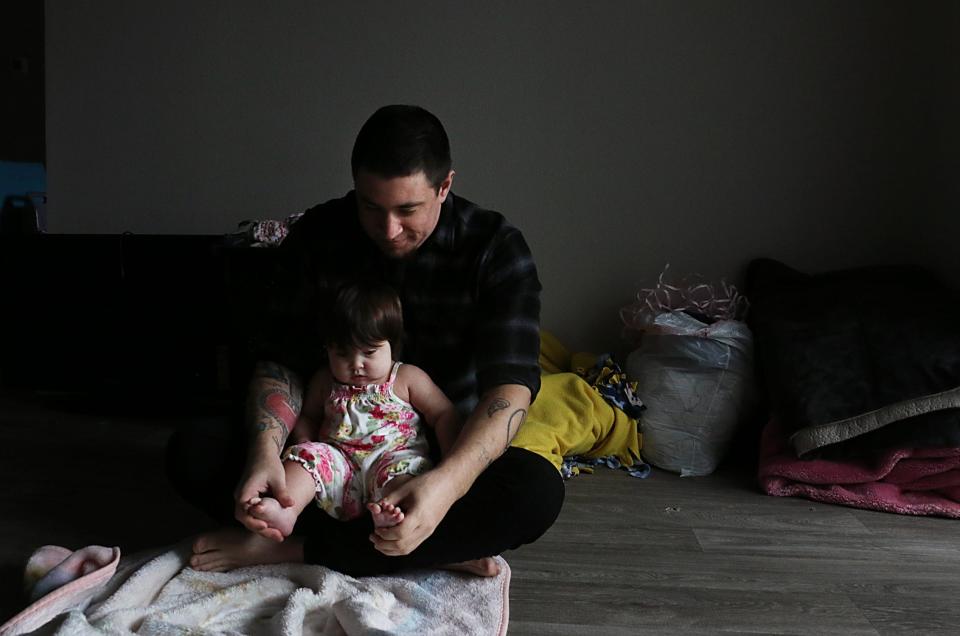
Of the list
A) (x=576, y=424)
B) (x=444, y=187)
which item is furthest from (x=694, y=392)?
(x=444, y=187)

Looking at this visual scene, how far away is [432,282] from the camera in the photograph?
5.57 feet

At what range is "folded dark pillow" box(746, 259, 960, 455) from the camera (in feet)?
6.77

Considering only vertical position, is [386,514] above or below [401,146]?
below

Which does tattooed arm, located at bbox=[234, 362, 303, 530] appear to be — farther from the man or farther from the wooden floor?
the wooden floor

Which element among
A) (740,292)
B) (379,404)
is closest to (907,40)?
(740,292)

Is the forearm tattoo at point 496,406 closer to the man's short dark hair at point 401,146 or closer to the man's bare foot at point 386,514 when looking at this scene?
the man's bare foot at point 386,514

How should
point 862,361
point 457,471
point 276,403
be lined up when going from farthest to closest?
point 862,361
point 276,403
point 457,471

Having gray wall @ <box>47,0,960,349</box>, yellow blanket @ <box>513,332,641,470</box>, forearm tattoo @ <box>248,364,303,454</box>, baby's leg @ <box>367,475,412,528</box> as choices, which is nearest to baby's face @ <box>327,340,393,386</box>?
forearm tattoo @ <box>248,364,303,454</box>

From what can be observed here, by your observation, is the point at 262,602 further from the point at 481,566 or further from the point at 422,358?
the point at 422,358

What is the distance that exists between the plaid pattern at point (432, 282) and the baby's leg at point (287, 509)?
12.9 inches

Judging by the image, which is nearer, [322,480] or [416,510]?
[416,510]

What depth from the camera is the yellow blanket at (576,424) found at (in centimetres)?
232

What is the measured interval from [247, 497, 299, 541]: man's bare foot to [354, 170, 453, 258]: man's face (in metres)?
0.53

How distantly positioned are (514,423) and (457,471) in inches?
6.8
